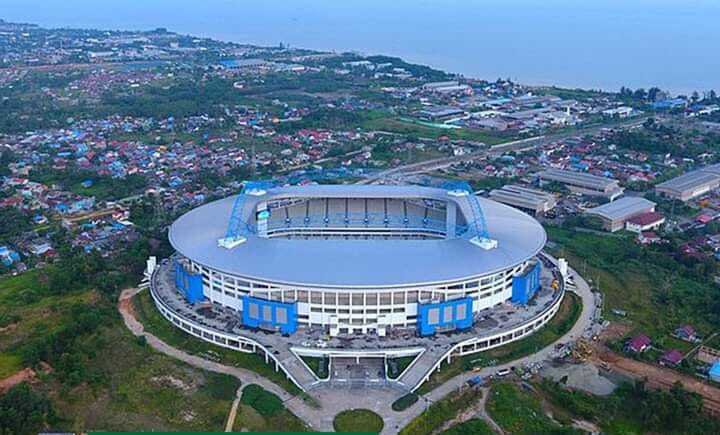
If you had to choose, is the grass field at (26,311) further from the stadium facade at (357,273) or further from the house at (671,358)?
the house at (671,358)

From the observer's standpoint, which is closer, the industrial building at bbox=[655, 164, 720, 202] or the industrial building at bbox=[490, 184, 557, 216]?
the industrial building at bbox=[490, 184, 557, 216]

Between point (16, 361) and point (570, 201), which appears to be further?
point (570, 201)

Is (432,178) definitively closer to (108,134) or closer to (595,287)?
(595,287)

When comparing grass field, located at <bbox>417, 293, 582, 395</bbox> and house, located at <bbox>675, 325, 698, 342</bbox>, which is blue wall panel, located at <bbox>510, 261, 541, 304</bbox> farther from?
house, located at <bbox>675, 325, 698, 342</bbox>

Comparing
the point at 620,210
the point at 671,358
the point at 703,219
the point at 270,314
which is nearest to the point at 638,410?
the point at 671,358

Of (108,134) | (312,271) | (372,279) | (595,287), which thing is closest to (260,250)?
(312,271)

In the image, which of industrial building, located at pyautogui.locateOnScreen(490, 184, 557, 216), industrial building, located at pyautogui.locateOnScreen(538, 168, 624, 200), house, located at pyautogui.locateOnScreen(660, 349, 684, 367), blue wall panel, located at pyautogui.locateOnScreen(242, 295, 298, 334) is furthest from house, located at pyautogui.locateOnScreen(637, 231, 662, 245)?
blue wall panel, located at pyautogui.locateOnScreen(242, 295, 298, 334)
